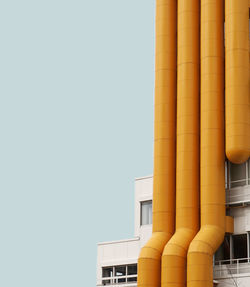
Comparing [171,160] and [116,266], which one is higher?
[171,160]

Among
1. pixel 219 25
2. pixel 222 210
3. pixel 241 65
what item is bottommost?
pixel 222 210

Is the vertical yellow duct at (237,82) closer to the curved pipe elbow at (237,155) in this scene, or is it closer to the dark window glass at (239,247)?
the curved pipe elbow at (237,155)

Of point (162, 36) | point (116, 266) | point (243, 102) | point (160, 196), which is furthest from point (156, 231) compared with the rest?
point (162, 36)

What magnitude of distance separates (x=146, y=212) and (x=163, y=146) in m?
7.79

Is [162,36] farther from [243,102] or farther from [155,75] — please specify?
[243,102]

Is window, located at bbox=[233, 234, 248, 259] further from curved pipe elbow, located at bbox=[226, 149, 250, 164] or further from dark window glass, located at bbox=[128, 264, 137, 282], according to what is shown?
dark window glass, located at bbox=[128, 264, 137, 282]

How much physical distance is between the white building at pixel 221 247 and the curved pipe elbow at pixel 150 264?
425 cm

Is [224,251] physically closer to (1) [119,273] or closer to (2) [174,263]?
(2) [174,263]

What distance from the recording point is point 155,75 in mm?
72375

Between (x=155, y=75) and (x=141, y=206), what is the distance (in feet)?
41.3

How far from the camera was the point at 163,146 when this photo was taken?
69438 mm

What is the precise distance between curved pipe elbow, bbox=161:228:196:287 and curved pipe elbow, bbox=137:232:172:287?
4.15 feet

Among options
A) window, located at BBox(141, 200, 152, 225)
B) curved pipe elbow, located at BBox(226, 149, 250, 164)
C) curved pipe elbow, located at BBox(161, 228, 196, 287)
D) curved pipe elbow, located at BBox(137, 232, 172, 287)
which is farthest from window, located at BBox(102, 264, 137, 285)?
curved pipe elbow, located at BBox(226, 149, 250, 164)

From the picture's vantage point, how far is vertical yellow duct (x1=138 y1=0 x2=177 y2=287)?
65.2m
